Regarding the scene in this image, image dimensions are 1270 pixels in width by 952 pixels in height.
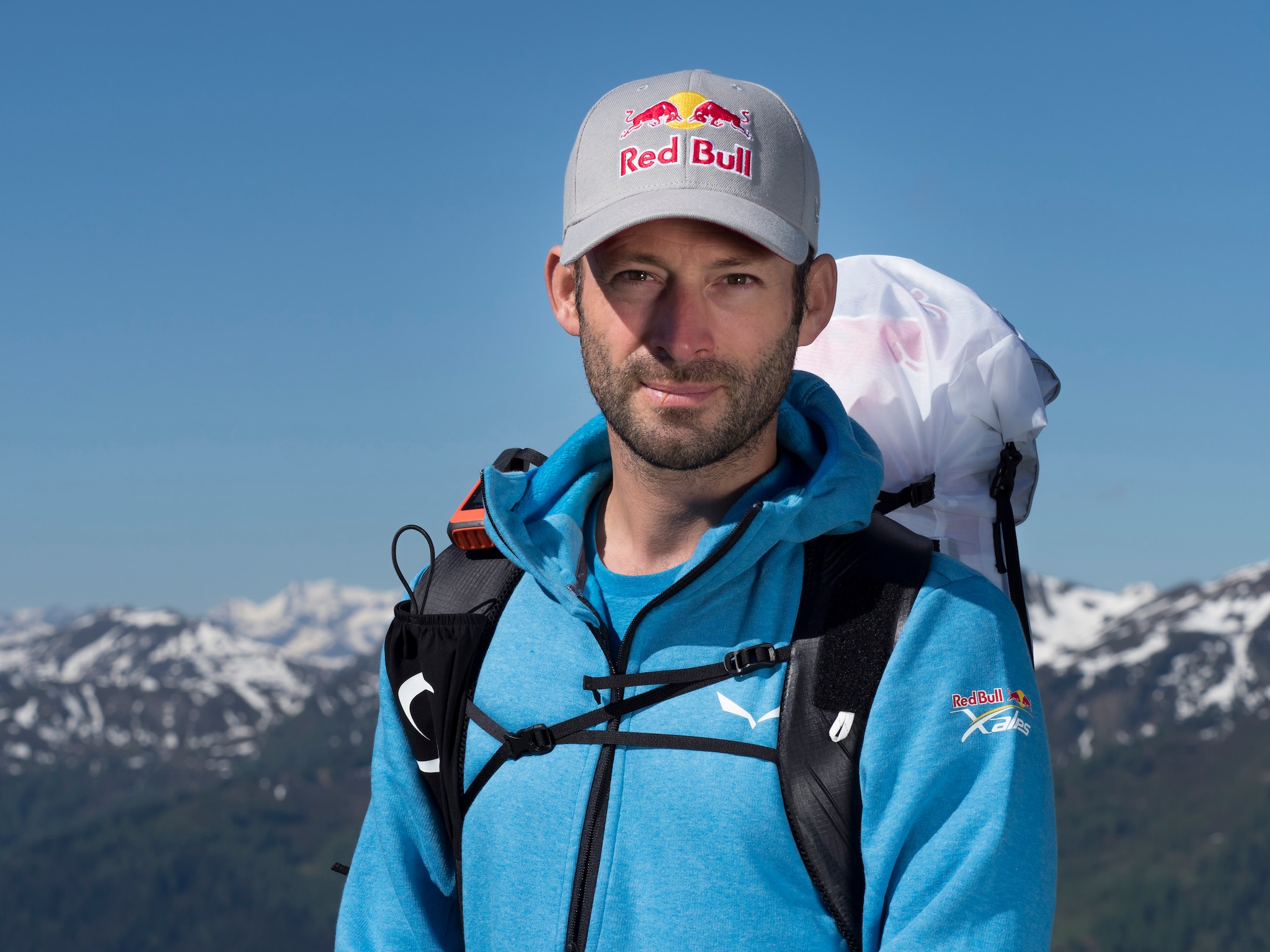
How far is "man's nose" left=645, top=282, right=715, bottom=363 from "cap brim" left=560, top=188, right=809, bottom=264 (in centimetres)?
28

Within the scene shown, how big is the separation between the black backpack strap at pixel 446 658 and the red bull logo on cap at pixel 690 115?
6.66 feet

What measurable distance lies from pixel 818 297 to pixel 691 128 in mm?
889

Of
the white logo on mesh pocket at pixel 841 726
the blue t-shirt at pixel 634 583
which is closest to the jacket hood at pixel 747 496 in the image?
the blue t-shirt at pixel 634 583

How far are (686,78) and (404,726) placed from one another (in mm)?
2942

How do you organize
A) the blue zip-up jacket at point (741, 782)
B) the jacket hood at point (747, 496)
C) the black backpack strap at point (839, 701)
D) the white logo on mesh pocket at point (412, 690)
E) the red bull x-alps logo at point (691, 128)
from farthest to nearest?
the white logo on mesh pocket at point (412, 690) < the jacket hood at point (747, 496) < the red bull x-alps logo at point (691, 128) < the black backpack strap at point (839, 701) < the blue zip-up jacket at point (741, 782)

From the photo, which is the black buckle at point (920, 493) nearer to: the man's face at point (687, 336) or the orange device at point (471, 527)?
the man's face at point (687, 336)

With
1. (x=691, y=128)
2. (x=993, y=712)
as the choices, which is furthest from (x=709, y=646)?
(x=691, y=128)

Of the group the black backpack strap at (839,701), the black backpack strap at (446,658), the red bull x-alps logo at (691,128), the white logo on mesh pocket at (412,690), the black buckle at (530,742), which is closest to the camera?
the black backpack strap at (839,701)

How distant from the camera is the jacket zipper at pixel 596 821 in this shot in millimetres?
4566

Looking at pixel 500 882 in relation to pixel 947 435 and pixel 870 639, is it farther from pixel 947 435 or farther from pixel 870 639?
pixel 947 435

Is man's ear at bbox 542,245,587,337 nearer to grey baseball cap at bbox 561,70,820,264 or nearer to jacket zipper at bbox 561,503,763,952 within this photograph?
grey baseball cap at bbox 561,70,820,264

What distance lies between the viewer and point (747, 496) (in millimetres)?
5020

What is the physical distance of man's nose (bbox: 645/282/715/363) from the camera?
178 inches

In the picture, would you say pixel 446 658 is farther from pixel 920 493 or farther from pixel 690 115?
pixel 690 115
